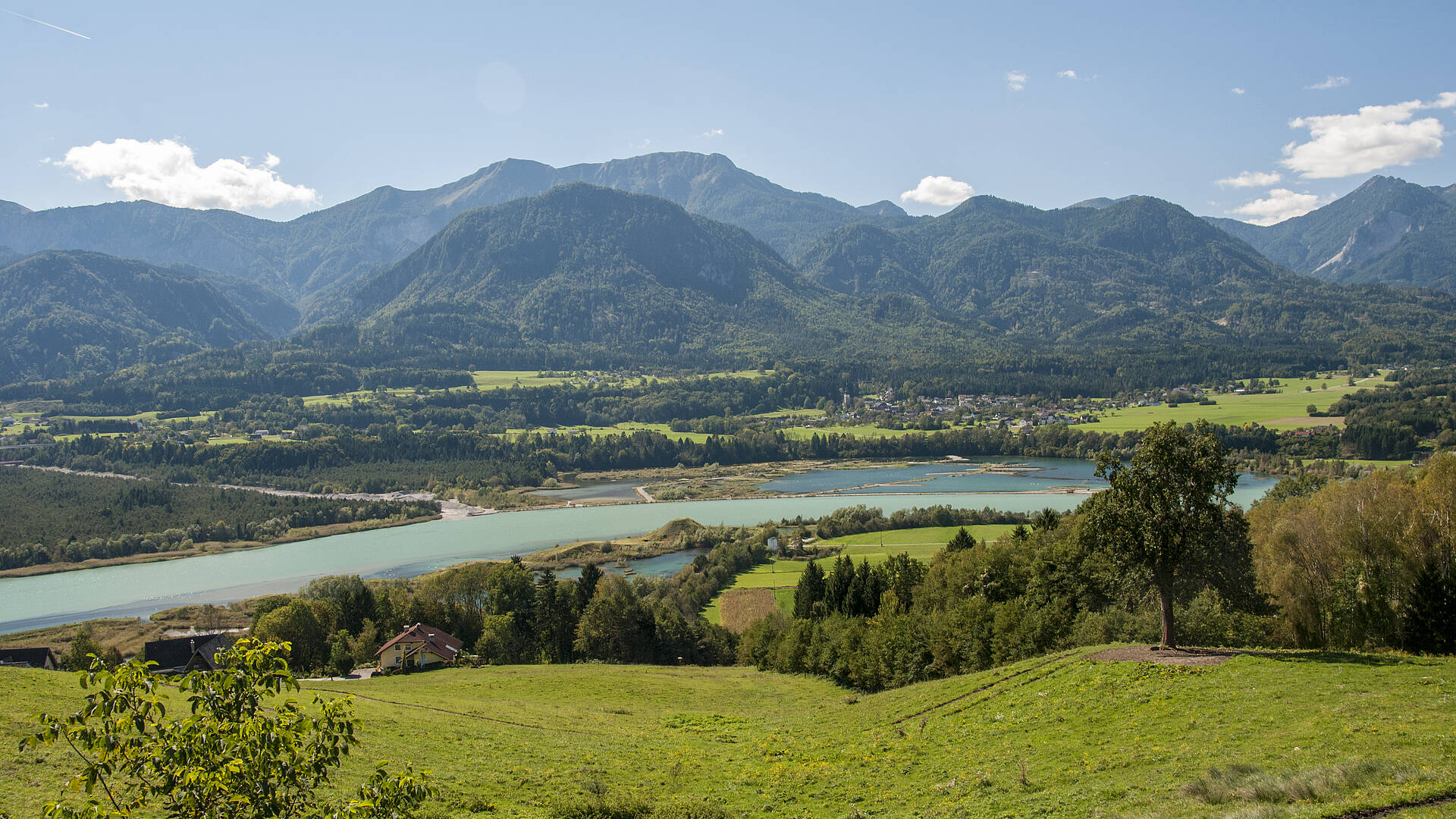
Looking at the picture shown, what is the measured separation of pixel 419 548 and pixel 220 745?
269 ft

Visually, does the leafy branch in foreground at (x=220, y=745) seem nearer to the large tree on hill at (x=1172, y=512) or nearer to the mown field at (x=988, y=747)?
the mown field at (x=988, y=747)

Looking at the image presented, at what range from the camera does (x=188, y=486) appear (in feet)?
348

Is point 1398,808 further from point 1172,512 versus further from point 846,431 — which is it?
point 846,431

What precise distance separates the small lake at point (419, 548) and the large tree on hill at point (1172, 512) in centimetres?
5230

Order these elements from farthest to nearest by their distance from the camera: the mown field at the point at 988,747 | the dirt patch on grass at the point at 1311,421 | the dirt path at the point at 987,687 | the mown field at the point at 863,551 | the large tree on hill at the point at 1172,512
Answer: the dirt patch on grass at the point at 1311,421 → the mown field at the point at 863,551 → the dirt path at the point at 987,687 → the large tree on hill at the point at 1172,512 → the mown field at the point at 988,747

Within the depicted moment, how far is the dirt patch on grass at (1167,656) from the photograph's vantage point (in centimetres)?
1831

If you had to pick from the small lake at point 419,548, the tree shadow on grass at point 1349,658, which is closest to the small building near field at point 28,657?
the small lake at point 419,548

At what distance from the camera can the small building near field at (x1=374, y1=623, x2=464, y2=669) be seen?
1467 inches

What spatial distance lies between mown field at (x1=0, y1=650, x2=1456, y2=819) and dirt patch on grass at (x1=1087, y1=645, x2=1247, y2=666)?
1.49 ft

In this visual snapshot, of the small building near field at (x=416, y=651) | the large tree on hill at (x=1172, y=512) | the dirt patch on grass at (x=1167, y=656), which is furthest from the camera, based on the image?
the small building near field at (x=416, y=651)

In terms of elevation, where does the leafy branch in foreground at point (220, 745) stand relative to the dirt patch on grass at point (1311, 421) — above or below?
above

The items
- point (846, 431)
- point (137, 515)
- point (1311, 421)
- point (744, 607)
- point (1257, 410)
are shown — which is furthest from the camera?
point (846, 431)

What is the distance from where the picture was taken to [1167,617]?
20.2 m

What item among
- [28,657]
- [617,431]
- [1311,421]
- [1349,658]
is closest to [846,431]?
[617,431]
